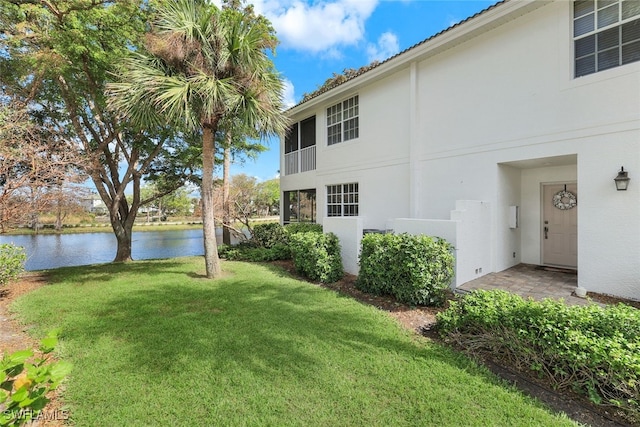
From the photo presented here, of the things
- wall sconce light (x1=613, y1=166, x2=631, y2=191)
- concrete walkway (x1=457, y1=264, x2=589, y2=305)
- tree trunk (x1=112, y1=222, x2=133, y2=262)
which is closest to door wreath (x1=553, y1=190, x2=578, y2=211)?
concrete walkway (x1=457, y1=264, x2=589, y2=305)

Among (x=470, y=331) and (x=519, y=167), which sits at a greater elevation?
(x=519, y=167)

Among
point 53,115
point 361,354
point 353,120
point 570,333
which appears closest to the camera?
point 570,333

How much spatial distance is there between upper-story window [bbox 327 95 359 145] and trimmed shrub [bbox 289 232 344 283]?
4.95 m

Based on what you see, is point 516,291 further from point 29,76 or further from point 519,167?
point 29,76

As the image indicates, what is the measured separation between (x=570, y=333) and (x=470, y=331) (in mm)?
1178

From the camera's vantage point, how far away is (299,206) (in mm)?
13953

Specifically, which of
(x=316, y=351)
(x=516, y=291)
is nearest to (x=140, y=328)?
(x=316, y=351)

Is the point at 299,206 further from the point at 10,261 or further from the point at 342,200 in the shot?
the point at 10,261

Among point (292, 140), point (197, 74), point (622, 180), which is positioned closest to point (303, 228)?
point (292, 140)

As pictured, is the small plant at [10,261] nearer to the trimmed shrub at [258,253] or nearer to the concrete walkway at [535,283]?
the trimmed shrub at [258,253]

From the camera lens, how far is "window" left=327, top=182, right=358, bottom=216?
11.1 m

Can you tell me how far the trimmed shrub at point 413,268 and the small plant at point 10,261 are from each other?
9069 mm

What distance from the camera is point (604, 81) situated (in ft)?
18.2

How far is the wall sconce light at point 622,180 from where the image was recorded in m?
5.24
